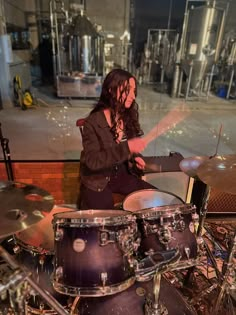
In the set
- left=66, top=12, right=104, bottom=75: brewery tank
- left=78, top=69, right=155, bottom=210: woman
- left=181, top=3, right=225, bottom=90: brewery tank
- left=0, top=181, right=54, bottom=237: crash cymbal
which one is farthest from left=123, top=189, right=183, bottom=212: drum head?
left=181, top=3, right=225, bottom=90: brewery tank

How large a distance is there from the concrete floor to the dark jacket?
4.33 feet

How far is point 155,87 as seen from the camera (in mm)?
5992

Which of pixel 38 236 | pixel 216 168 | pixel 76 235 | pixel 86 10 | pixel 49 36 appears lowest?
pixel 38 236

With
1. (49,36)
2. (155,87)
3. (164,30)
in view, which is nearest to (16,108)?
(49,36)

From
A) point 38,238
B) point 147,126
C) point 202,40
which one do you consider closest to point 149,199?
point 38,238

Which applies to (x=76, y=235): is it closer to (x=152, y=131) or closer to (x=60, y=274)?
(x=60, y=274)

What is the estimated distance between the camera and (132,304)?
112 cm

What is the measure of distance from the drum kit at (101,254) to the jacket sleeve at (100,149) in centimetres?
30

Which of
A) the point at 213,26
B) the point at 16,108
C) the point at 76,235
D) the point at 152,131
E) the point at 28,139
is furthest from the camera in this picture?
the point at 213,26

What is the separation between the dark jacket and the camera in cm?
132

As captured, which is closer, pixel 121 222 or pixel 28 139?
pixel 121 222

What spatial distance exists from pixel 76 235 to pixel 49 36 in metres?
5.85

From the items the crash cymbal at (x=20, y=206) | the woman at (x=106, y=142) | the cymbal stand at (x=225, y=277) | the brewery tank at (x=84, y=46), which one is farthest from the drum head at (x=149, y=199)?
the brewery tank at (x=84, y=46)

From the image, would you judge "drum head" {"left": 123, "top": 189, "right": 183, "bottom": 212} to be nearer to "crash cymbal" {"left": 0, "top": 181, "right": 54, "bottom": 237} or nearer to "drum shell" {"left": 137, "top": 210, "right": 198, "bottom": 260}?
"drum shell" {"left": 137, "top": 210, "right": 198, "bottom": 260}
